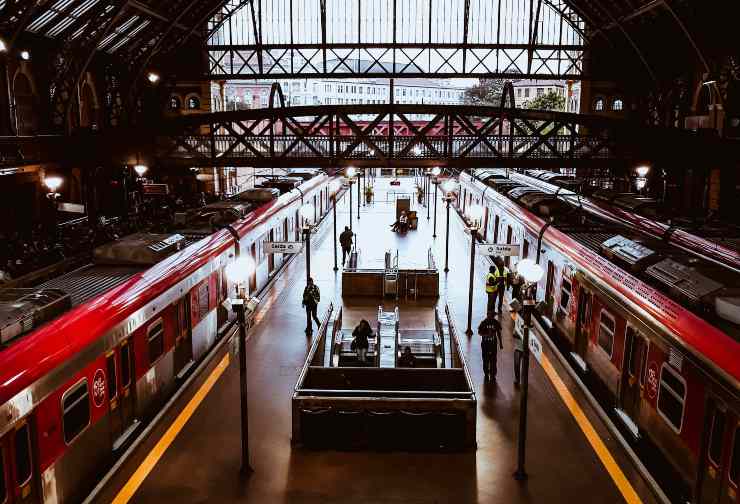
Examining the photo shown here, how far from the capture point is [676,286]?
366 inches

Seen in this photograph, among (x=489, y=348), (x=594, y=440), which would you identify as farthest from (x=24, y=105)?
(x=594, y=440)

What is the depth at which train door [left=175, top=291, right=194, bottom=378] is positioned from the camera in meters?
11.7

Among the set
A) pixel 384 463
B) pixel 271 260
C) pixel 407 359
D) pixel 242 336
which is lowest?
pixel 384 463

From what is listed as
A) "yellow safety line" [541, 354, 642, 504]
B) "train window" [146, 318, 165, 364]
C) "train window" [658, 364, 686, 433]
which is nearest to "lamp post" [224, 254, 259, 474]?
"train window" [146, 318, 165, 364]

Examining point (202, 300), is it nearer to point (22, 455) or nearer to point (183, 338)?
point (183, 338)

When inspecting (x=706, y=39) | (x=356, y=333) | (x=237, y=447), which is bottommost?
(x=237, y=447)

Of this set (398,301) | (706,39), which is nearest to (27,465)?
(398,301)

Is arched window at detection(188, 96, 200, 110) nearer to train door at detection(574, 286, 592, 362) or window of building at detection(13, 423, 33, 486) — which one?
train door at detection(574, 286, 592, 362)

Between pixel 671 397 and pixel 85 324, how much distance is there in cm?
750

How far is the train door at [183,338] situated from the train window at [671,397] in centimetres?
794

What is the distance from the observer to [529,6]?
1212 inches

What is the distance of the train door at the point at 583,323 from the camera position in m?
12.3

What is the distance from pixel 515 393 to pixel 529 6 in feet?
78.4

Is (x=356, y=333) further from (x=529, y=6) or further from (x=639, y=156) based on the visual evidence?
(x=529, y=6)
